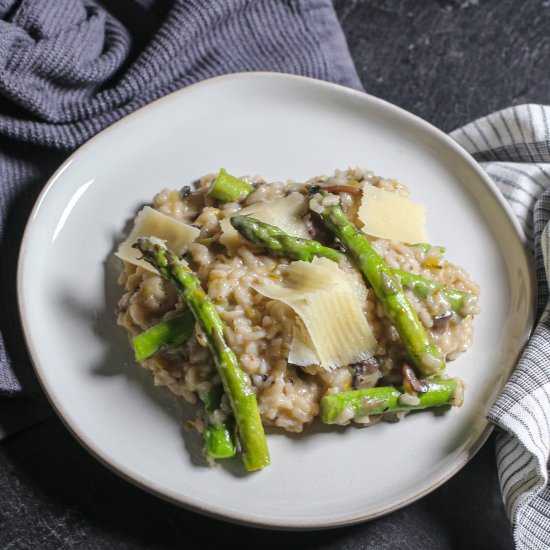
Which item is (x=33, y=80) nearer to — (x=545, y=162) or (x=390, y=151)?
(x=390, y=151)

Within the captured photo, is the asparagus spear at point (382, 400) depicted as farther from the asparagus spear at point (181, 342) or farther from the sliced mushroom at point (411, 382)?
the asparagus spear at point (181, 342)

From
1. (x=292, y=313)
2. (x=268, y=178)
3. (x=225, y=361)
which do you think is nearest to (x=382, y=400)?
(x=292, y=313)

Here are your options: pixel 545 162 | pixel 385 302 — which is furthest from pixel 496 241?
pixel 385 302

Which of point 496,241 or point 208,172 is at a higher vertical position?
point 496,241

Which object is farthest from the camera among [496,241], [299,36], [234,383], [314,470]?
[299,36]

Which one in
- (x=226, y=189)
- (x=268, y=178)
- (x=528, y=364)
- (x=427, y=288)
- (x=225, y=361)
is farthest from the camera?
(x=268, y=178)

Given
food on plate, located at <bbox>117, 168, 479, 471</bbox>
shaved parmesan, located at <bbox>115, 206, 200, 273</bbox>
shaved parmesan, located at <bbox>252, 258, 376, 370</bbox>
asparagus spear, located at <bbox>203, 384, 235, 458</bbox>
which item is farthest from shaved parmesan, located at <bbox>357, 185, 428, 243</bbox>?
asparagus spear, located at <bbox>203, 384, 235, 458</bbox>

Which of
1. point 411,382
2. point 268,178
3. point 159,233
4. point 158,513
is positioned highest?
point 411,382

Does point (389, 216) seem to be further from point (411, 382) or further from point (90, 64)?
point (90, 64)
